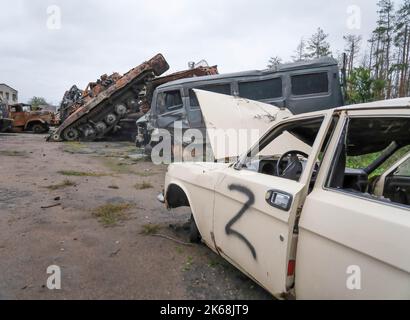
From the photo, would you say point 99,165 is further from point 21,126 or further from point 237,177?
point 21,126

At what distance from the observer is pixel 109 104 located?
1585cm

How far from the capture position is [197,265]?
3232 mm

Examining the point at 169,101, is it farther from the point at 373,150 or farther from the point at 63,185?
the point at 373,150

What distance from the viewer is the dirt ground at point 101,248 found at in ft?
9.03

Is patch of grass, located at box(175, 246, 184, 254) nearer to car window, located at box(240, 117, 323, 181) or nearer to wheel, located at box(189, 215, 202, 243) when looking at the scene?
wheel, located at box(189, 215, 202, 243)

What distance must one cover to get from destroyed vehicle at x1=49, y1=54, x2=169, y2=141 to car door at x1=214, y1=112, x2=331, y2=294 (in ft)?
42.6

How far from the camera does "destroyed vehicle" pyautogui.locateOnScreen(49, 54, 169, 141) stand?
50.3ft

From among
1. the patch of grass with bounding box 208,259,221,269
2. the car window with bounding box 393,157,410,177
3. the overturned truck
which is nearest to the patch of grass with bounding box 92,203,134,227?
the patch of grass with bounding box 208,259,221,269

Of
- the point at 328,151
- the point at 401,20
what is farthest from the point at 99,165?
the point at 401,20

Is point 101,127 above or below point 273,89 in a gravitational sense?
below

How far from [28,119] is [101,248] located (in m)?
21.8

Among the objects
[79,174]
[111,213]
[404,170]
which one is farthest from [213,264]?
[79,174]

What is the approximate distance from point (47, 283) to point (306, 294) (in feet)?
6.86

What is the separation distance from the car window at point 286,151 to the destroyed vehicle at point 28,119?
21.7 m
